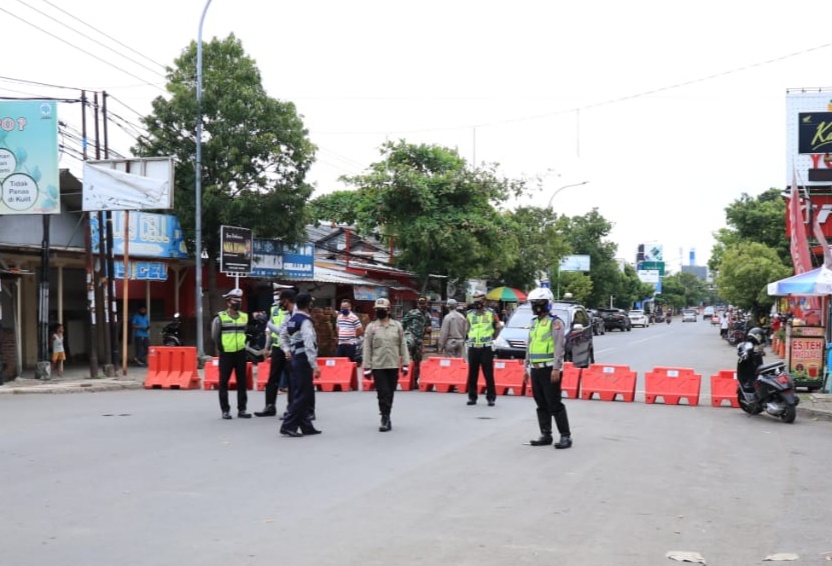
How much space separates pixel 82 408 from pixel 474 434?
6.96 metres

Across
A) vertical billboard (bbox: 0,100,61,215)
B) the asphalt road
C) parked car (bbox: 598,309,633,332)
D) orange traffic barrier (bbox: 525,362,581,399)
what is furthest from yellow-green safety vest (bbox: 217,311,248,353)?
parked car (bbox: 598,309,633,332)

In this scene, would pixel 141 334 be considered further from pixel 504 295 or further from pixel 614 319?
pixel 614 319

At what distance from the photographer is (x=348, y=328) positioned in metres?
17.9

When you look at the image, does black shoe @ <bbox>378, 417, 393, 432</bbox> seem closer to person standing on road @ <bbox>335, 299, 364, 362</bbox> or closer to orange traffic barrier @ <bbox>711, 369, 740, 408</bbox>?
orange traffic barrier @ <bbox>711, 369, 740, 408</bbox>

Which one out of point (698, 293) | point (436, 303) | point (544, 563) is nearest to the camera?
point (544, 563)

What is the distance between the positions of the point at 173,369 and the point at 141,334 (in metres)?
6.00

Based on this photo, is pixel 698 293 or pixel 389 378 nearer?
pixel 389 378

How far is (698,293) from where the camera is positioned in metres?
173

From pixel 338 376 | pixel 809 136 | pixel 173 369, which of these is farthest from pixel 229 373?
pixel 809 136

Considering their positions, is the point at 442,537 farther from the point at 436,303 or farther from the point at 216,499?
the point at 436,303

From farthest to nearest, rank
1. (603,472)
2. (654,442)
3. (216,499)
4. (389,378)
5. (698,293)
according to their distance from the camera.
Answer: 1. (698,293)
2. (389,378)
3. (654,442)
4. (603,472)
5. (216,499)

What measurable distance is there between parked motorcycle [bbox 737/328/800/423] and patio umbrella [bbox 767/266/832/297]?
366cm

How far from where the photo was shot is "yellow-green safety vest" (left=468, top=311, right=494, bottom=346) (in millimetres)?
14297

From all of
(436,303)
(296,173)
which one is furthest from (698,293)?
(296,173)
